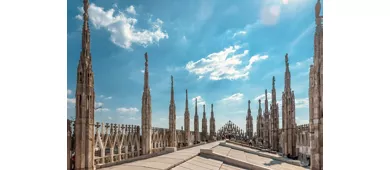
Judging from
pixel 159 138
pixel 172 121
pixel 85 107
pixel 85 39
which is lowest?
pixel 159 138

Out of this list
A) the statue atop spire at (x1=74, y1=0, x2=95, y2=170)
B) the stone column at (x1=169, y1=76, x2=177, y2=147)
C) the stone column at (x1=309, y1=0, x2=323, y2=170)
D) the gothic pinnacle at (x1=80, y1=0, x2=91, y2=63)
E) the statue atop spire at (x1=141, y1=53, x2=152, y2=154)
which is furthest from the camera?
the stone column at (x1=169, y1=76, x2=177, y2=147)

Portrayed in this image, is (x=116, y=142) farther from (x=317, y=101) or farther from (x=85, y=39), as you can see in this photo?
(x=317, y=101)

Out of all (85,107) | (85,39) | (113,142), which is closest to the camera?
(85,107)

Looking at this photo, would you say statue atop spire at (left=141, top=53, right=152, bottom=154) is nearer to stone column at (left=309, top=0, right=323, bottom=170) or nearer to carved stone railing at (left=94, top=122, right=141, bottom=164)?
carved stone railing at (left=94, top=122, right=141, bottom=164)

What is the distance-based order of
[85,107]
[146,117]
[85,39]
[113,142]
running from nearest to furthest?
[85,107], [85,39], [113,142], [146,117]

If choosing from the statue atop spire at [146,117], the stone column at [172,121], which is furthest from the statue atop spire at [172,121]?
the statue atop spire at [146,117]

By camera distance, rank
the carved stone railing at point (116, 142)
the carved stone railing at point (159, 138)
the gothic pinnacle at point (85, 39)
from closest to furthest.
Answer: the gothic pinnacle at point (85, 39)
the carved stone railing at point (116, 142)
the carved stone railing at point (159, 138)

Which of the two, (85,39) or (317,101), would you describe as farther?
(317,101)

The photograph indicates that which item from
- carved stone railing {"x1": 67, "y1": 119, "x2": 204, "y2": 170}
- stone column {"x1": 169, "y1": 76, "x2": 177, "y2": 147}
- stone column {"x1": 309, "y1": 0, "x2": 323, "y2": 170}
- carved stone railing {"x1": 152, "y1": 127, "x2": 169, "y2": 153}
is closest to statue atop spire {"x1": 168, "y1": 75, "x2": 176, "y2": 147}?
stone column {"x1": 169, "y1": 76, "x2": 177, "y2": 147}

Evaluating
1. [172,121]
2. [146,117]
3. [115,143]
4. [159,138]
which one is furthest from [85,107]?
[172,121]

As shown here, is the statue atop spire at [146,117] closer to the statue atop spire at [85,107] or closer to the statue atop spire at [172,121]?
the statue atop spire at [172,121]

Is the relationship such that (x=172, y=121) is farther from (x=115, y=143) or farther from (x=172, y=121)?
(x=115, y=143)

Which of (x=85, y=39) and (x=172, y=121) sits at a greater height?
(x=85, y=39)
